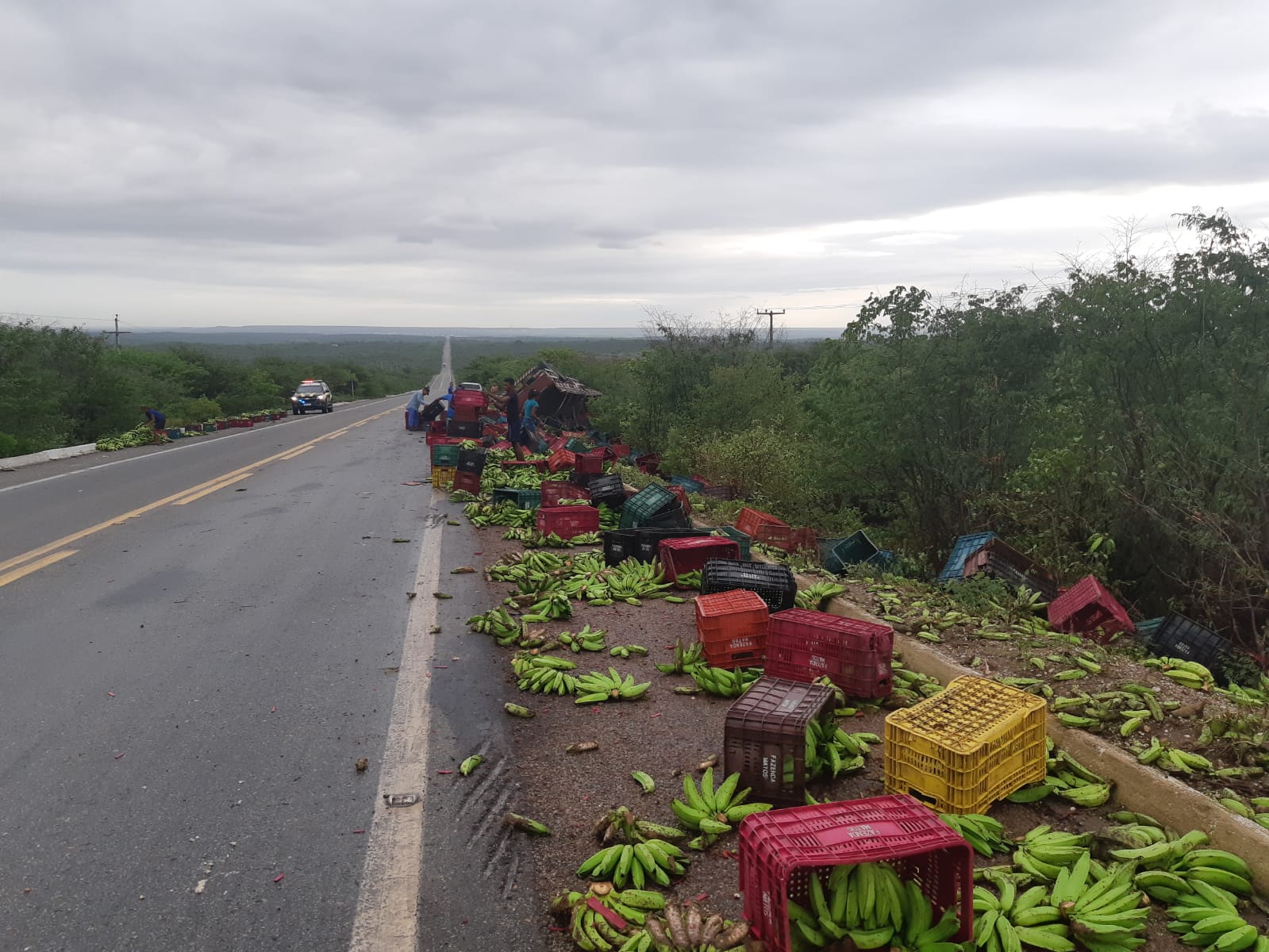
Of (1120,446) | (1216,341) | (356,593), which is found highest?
(1216,341)

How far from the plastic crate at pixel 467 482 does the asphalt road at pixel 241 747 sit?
489cm

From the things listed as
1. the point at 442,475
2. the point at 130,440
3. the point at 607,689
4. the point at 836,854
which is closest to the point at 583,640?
the point at 607,689

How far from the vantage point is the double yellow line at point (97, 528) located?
30.2 ft

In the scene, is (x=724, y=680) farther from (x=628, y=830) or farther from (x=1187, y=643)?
(x=1187, y=643)

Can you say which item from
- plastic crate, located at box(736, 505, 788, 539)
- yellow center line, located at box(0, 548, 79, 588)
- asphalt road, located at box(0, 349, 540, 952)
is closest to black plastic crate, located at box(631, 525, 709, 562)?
plastic crate, located at box(736, 505, 788, 539)

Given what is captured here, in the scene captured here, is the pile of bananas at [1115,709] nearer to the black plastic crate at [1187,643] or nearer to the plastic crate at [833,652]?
the plastic crate at [833,652]

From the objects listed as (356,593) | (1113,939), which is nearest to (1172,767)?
(1113,939)

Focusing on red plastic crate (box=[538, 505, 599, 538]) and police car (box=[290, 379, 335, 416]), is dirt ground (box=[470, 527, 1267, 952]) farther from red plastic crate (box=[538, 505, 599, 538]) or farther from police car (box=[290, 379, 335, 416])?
police car (box=[290, 379, 335, 416])

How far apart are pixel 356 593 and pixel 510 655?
253 cm

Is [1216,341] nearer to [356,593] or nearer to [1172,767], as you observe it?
[1172,767]

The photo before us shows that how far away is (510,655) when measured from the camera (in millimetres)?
6750

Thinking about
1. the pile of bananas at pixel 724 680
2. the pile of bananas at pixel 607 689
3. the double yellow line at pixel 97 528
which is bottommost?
the double yellow line at pixel 97 528

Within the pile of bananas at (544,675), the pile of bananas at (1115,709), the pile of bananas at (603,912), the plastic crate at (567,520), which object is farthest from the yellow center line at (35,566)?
the pile of bananas at (1115,709)

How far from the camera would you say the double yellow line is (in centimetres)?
920
